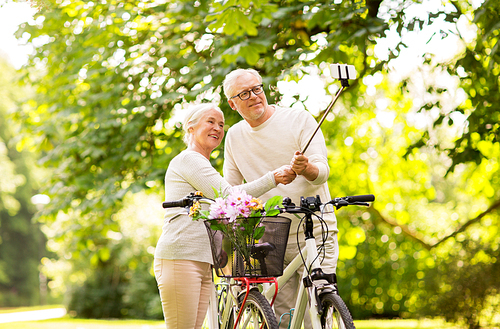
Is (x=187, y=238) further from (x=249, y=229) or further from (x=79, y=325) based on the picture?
(x=79, y=325)

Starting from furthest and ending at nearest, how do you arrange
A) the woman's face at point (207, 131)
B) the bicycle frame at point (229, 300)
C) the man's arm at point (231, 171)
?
the man's arm at point (231, 171), the woman's face at point (207, 131), the bicycle frame at point (229, 300)

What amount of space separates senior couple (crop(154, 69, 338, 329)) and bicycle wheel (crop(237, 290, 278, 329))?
0.31 m

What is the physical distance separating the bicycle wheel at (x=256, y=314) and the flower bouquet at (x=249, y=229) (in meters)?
0.20

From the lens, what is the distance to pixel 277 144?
3.18 m

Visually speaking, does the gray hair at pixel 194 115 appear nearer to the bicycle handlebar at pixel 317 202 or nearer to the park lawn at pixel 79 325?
A: the bicycle handlebar at pixel 317 202

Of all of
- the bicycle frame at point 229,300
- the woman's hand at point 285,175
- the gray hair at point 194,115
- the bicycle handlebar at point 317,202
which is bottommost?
the bicycle frame at point 229,300

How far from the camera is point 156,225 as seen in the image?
1692 cm

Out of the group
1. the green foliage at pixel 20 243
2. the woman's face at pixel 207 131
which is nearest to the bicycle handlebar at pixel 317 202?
the woman's face at pixel 207 131

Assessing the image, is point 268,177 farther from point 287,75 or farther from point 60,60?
point 60,60

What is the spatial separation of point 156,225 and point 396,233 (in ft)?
24.9

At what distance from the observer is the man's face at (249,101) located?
311cm

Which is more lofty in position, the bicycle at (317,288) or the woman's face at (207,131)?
the woman's face at (207,131)

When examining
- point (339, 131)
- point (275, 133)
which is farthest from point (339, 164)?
point (275, 133)

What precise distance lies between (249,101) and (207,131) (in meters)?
0.31
